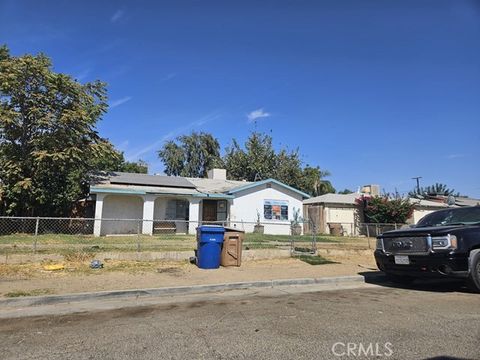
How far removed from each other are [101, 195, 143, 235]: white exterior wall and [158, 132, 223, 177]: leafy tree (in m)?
24.3

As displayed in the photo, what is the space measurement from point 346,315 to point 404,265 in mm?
3434

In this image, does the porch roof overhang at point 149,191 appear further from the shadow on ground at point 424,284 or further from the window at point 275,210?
the shadow on ground at point 424,284

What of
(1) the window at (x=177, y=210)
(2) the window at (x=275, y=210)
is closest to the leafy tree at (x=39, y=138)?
(1) the window at (x=177, y=210)

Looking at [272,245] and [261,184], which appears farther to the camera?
[261,184]

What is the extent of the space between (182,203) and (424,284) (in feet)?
58.2

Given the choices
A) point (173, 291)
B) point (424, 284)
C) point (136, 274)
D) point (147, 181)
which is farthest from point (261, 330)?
point (147, 181)

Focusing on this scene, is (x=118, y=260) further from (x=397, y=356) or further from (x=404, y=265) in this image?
(x=397, y=356)

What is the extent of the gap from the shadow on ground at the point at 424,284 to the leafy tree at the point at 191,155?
38152 mm

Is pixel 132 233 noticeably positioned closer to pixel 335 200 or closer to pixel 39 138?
pixel 39 138

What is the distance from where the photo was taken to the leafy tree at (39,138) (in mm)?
20078

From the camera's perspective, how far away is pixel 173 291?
862 cm

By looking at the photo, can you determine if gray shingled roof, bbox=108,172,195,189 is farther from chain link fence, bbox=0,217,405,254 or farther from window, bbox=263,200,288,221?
window, bbox=263,200,288,221

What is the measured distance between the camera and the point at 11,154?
69.2 ft

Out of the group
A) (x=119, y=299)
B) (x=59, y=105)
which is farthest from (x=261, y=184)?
(x=119, y=299)
